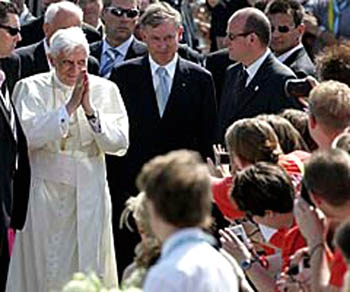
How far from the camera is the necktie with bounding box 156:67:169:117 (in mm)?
9984

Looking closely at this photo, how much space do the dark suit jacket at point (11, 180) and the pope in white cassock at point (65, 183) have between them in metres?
0.16

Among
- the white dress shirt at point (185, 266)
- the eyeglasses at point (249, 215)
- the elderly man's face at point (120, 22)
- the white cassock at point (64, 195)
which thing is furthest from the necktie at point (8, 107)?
the white dress shirt at point (185, 266)

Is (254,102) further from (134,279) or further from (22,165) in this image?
(134,279)

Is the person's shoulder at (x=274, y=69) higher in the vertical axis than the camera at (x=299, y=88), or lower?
lower

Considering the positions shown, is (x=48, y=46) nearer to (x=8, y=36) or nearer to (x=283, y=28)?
(x=8, y=36)

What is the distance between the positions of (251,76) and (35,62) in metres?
1.73

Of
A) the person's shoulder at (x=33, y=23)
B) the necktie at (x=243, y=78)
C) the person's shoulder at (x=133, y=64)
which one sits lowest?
the person's shoulder at (x=33, y=23)

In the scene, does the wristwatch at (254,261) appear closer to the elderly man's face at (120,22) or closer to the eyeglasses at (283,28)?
the eyeglasses at (283,28)

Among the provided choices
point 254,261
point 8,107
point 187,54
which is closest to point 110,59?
point 187,54

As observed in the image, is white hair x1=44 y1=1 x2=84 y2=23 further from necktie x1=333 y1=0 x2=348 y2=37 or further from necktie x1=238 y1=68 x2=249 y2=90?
necktie x1=333 y1=0 x2=348 y2=37

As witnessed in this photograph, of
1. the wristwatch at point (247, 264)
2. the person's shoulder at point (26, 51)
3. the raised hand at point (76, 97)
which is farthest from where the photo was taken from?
the person's shoulder at point (26, 51)

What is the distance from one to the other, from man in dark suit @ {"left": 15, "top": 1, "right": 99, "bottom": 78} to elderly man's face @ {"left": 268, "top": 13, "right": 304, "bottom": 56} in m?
1.60

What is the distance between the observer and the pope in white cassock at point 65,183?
8867 millimetres

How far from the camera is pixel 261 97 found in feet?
32.0
